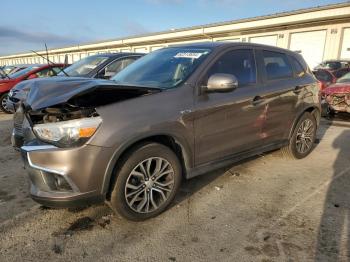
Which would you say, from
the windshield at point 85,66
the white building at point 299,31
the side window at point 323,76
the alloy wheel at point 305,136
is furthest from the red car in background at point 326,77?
the white building at point 299,31

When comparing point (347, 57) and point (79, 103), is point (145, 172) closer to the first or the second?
point (79, 103)

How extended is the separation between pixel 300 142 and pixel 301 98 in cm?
75

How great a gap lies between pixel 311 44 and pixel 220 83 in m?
23.9

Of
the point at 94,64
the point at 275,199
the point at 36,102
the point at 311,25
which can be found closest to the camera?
the point at 36,102

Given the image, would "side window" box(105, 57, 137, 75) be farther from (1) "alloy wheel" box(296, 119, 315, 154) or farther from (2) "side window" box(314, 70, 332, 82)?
(2) "side window" box(314, 70, 332, 82)

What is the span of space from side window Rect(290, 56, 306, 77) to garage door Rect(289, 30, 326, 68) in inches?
821

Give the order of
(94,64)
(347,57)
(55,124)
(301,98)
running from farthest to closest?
1. (347,57)
2. (94,64)
3. (301,98)
4. (55,124)

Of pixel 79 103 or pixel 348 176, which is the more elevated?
pixel 79 103

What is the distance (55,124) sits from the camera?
2740 millimetres

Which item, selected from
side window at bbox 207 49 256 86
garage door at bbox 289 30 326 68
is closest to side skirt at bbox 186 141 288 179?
side window at bbox 207 49 256 86

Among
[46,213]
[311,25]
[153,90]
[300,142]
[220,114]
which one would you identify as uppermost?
[311,25]

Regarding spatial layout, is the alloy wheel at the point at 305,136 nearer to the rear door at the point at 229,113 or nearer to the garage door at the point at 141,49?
the rear door at the point at 229,113

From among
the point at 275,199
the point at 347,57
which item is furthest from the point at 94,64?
the point at 347,57

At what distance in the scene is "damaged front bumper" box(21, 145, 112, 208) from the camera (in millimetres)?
2688
